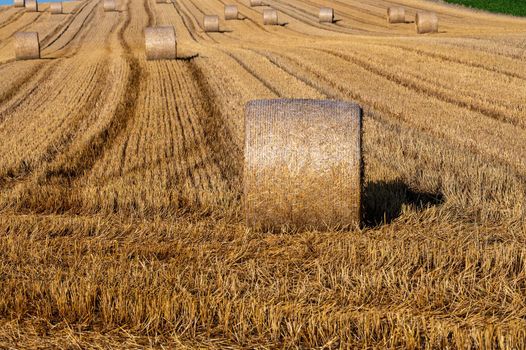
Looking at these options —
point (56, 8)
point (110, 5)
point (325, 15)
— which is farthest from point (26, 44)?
point (56, 8)

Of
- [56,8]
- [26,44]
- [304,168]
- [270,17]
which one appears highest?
[56,8]

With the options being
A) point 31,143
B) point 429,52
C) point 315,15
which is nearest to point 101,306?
point 31,143

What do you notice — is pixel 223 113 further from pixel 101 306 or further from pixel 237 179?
pixel 101 306

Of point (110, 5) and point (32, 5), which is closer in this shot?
point (110, 5)

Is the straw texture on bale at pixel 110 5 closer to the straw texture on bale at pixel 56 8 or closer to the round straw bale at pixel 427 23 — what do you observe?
the straw texture on bale at pixel 56 8

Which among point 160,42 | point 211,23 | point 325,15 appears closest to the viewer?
point 160,42

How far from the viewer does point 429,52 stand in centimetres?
2009

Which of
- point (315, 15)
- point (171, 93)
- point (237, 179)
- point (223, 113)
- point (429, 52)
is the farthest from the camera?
point (315, 15)

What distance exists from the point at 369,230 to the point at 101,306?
8.39 ft

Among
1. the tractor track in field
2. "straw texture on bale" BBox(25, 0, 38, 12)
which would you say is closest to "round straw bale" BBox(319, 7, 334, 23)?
the tractor track in field

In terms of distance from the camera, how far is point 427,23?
96.2ft

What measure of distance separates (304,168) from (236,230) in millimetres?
837

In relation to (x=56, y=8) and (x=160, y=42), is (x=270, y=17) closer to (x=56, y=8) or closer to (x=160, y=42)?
Result: (x=160, y=42)

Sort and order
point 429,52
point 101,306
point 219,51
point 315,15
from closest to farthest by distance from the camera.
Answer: point 101,306 → point 429,52 → point 219,51 → point 315,15
